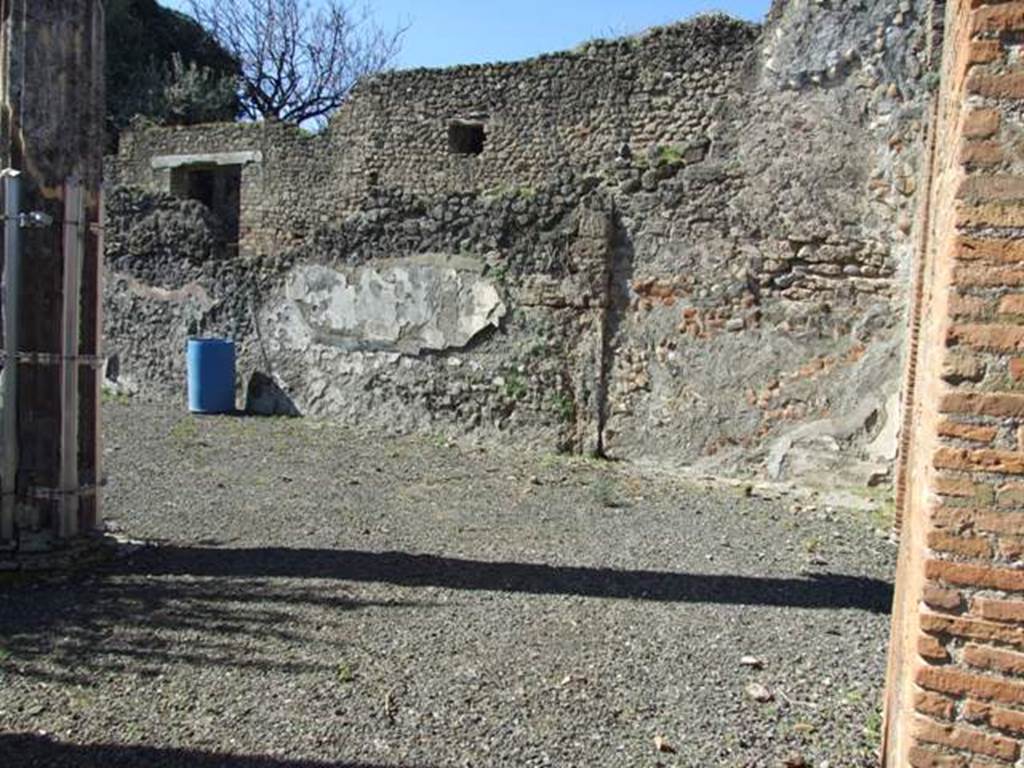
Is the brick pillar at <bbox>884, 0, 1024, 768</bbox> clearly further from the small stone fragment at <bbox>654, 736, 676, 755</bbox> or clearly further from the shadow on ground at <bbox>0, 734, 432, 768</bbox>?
the shadow on ground at <bbox>0, 734, 432, 768</bbox>

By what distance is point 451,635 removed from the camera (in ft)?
13.1

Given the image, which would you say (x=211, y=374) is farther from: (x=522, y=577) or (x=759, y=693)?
(x=759, y=693)

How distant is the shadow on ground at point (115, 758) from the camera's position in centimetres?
284

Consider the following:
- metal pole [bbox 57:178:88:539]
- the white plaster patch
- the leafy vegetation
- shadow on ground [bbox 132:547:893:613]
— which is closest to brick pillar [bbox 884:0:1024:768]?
shadow on ground [bbox 132:547:893:613]

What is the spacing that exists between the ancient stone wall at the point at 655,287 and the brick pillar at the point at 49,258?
457cm

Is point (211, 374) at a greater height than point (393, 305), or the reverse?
point (393, 305)

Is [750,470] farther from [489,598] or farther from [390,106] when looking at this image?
[390,106]

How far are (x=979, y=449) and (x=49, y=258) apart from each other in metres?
4.30

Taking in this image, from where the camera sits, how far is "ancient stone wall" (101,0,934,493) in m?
7.07

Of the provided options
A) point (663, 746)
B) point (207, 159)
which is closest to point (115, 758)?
point (663, 746)

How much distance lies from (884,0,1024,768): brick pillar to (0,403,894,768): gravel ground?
0.87 meters

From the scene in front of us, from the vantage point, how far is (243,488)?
23.0 feet

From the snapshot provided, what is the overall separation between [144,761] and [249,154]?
17.4 m

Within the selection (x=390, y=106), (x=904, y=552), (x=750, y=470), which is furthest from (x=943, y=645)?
(x=390, y=106)
